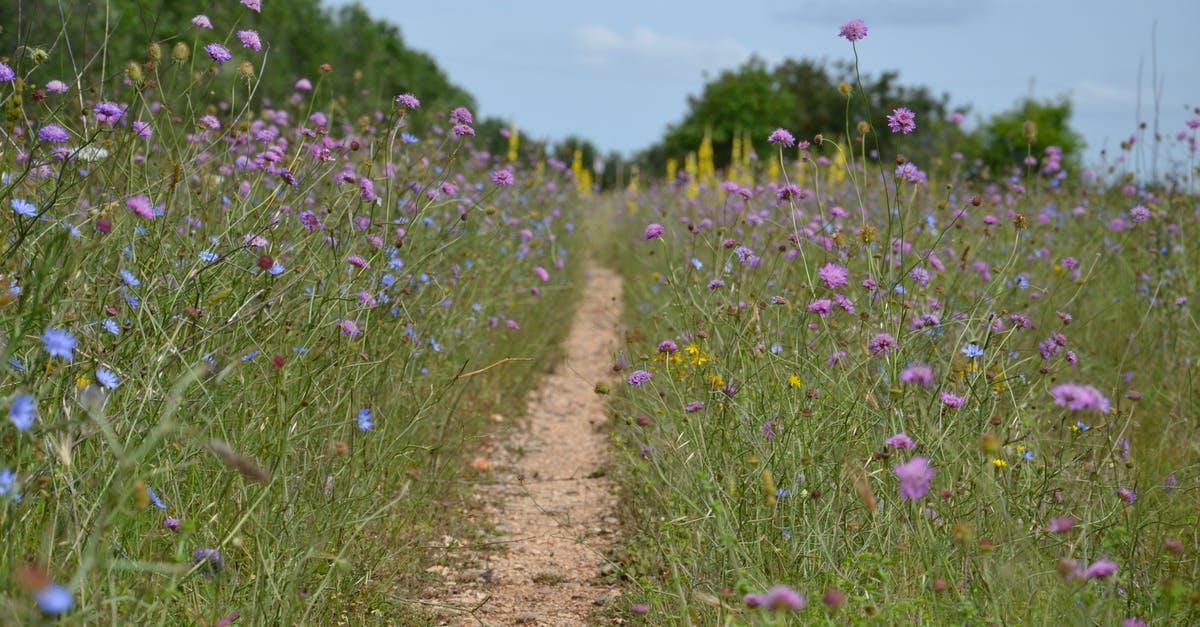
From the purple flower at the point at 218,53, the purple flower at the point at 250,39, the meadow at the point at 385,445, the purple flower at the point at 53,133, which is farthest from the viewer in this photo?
the purple flower at the point at 250,39

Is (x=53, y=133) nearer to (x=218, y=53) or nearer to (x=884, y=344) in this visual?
(x=218, y=53)

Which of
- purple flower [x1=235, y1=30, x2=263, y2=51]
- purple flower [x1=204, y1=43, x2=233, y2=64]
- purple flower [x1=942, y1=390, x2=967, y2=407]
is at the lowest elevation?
purple flower [x1=942, y1=390, x2=967, y2=407]

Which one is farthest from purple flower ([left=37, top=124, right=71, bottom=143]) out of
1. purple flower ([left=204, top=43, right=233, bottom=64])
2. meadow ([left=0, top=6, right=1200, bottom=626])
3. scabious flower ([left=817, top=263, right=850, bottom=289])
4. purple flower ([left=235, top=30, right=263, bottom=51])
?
scabious flower ([left=817, top=263, right=850, bottom=289])

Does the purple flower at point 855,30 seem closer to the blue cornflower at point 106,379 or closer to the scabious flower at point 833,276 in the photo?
the scabious flower at point 833,276

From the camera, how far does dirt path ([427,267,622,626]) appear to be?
3.25m

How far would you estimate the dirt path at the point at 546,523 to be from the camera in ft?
10.7

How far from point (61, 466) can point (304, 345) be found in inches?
26.5

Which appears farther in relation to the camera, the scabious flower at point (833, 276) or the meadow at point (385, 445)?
the scabious flower at point (833, 276)

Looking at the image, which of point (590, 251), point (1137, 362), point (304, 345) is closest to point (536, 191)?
point (590, 251)

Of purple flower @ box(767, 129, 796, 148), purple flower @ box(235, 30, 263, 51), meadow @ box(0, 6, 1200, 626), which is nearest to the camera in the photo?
meadow @ box(0, 6, 1200, 626)

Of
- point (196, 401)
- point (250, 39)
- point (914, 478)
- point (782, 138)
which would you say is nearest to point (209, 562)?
point (196, 401)

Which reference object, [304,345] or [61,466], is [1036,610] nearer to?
[304,345]

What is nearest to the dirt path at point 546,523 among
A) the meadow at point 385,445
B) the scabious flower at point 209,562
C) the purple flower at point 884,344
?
the meadow at point 385,445

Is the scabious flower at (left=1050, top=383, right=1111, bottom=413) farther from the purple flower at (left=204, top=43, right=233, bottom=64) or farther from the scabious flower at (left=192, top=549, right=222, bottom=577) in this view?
the purple flower at (left=204, top=43, right=233, bottom=64)
